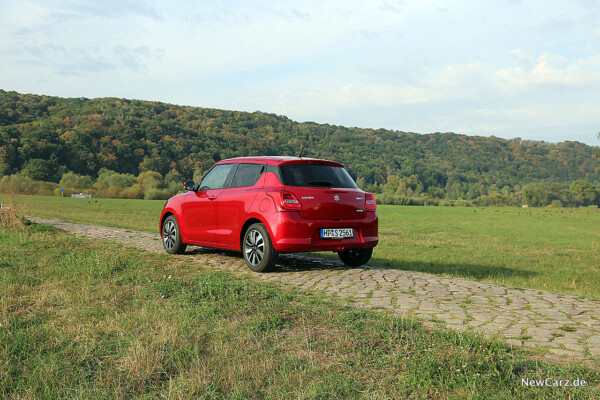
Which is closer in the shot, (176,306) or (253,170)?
(176,306)

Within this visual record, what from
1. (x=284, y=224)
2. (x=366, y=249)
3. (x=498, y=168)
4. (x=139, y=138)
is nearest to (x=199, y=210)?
(x=284, y=224)

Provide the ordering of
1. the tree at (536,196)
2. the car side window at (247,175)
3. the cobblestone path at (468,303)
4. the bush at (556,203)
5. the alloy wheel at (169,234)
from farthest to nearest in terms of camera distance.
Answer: the tree at (536,196) < the bush at (556,203) < the alloy wheel at (169,234) < the car side window at (247,175) < the cobblestone path at (468,303)

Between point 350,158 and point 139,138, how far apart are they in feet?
124

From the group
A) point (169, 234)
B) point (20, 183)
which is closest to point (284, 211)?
point (169, 234)

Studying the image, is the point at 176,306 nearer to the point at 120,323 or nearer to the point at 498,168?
the point at 120,323

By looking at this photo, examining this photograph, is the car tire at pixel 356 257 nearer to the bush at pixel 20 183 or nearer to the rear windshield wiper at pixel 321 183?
the rear windshield wiper at pixel 321 183

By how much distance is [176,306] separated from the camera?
6102 millimetres

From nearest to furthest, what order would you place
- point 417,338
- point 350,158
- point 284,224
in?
1. point 417,338
2. point 284,224
3. point 350,158

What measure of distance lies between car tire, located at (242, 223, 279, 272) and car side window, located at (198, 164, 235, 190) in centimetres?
148

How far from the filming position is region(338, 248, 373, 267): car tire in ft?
31.2

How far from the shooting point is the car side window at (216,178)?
970cm

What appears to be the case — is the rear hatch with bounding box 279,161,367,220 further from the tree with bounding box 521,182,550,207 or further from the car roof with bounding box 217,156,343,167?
the tree with bounding box 521,182,550,207

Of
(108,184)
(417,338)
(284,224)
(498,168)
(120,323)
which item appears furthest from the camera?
(498,168)

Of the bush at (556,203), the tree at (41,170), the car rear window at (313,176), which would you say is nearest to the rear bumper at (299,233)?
the car rear window at (313,176)
